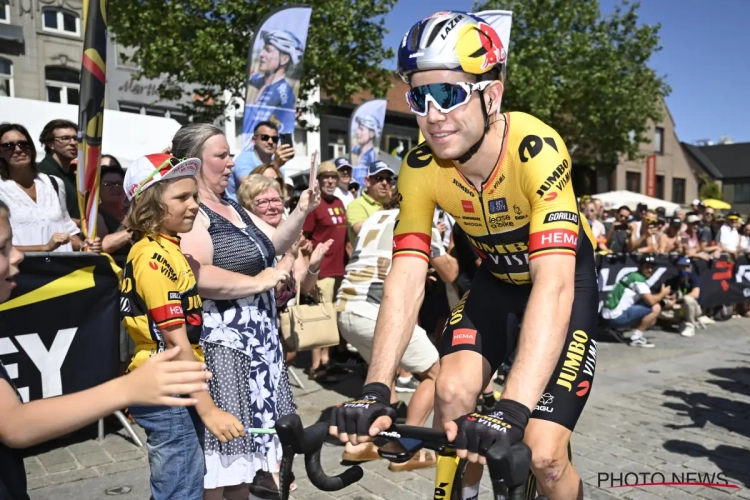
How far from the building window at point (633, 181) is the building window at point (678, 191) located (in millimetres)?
6826

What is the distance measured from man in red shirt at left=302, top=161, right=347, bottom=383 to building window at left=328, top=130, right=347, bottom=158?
26.7 metres

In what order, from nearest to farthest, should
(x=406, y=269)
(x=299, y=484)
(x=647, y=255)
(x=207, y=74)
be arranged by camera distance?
(x=406, y=269) → (x=299, y=484) → (x=647, y=255) → (x=207, y=74)

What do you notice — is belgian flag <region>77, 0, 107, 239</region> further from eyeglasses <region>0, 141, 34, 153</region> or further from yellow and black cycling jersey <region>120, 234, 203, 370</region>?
yellow and black cycling jersey <region>120, 234, 203, 370</region>

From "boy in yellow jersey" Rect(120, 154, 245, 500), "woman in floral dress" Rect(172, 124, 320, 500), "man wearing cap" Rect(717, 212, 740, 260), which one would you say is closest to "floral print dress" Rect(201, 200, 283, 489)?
"woman in floral dress" Rect(172, 124, 320, 500)

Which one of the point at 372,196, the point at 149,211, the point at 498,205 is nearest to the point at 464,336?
the point at 498,205

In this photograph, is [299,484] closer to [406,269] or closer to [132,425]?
[132,425]

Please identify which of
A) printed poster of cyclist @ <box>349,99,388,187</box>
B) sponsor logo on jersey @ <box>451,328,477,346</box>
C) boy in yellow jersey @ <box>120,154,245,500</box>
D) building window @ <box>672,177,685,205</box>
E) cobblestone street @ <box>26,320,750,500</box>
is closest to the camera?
boy in yellow jersey @ <box>120,154,245,500</box>

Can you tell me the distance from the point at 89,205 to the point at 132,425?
1.97m

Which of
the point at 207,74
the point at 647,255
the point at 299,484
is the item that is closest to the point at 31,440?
the point at 299,484

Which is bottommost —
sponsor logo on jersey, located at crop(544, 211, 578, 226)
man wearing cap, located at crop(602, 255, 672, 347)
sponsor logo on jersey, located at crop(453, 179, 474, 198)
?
man wearing cap, located at crop(602, 255, 672, 347)

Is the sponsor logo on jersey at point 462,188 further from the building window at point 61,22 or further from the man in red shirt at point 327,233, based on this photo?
the building window at point 61,22

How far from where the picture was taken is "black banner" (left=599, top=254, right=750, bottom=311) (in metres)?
10.1

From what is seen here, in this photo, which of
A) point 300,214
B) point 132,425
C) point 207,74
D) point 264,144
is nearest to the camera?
point 300,214

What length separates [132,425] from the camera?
5445 millimetres
